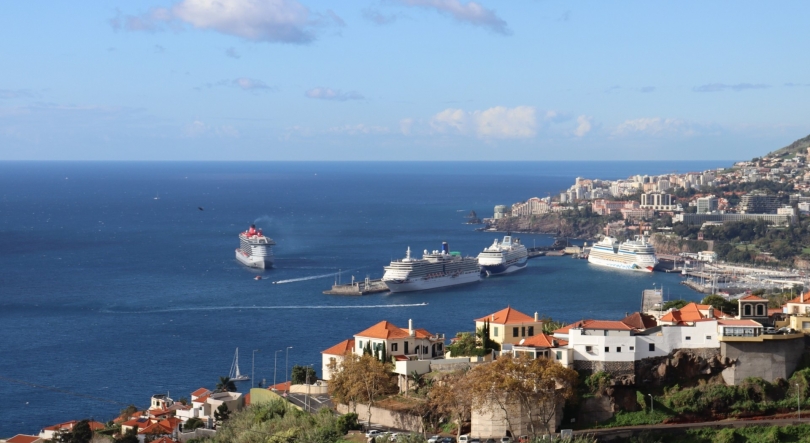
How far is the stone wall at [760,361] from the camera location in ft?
77.8

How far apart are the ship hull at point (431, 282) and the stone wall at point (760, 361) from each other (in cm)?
Answer: 3937

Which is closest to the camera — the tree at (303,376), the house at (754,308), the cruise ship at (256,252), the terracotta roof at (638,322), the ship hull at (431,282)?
the terracotta roof at (638,322)

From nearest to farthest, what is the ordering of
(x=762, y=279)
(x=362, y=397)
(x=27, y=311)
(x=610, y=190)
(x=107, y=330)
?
(x=362, y=397)
(x=107, y=330)
(x=27, y=311)
(x=762, y=279)
(x=610, y=190)

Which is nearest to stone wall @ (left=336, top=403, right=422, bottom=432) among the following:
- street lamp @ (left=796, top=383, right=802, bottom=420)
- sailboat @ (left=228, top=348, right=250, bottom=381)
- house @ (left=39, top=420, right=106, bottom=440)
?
house @ (left=39, top=420, right=106, bottom=440)

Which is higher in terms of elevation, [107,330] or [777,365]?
[777,365]

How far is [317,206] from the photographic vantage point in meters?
125

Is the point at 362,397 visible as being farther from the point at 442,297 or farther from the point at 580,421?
the point at 442,297

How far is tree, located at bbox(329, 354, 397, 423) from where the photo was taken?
2461cm

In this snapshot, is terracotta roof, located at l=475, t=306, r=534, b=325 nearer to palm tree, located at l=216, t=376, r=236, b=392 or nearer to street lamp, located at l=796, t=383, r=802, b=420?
street lamp, located at l=796, t=383, r=802, b=420

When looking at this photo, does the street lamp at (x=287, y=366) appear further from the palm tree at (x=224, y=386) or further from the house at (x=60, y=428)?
the house at (x=60, y=428)

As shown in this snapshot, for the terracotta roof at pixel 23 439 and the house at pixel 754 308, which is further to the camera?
the terracotta roof at pixel 23 439

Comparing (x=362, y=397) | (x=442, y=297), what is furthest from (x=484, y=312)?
(x=362, y=397)

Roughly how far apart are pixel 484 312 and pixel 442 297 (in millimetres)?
9126

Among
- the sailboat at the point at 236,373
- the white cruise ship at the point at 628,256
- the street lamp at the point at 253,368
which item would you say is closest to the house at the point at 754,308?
the street lamp at the point at 253,368
